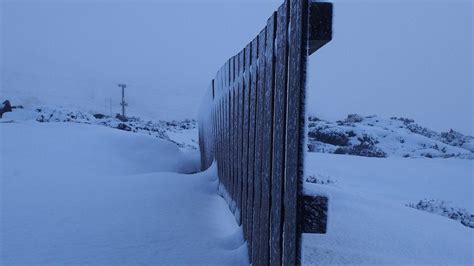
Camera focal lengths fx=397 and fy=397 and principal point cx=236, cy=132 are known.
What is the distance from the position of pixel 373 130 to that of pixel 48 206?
1445cm

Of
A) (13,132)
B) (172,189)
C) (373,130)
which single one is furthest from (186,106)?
(172,189)

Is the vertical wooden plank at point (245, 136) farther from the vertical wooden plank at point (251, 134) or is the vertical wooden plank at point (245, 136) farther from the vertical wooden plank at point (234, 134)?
the vertical wooden plank at point (234, 134)

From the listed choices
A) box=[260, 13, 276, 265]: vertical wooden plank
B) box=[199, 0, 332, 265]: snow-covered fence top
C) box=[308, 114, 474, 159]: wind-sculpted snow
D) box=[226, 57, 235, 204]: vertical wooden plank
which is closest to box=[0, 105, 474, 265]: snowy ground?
box=[199, 0, 332, 265]: snow-covered fence top

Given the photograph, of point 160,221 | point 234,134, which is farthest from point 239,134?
point 160,221

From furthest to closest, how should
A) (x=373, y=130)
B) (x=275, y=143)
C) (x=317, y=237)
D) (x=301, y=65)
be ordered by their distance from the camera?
(x=373, y=130) < (x=317, y=237) < (x=275, y=143) < (x=301, y=65)

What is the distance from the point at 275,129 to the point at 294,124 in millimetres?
337

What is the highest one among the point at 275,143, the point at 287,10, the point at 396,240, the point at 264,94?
the point at 287,10

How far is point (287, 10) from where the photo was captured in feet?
4.06

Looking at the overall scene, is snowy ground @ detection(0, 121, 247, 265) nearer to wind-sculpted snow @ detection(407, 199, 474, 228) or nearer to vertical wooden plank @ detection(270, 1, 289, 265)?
vertical wooden plank @ detection(270, 1, 289, 265)

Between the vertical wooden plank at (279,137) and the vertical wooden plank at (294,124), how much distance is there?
8 cm

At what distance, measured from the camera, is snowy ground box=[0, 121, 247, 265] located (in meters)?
2.07

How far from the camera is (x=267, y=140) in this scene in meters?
1.63

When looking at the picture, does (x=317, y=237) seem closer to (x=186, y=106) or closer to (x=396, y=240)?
(x=396, y=240)

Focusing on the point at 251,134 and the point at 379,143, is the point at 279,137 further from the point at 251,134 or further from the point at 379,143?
the point at 379,143
